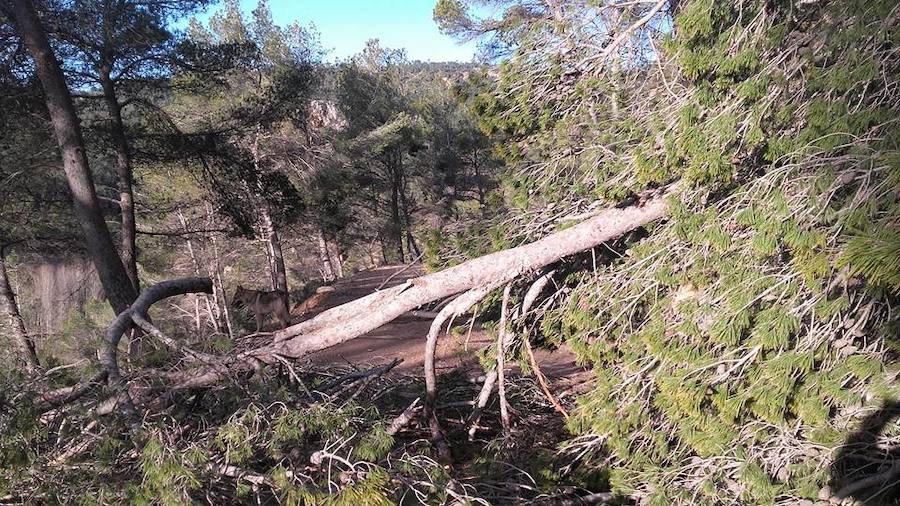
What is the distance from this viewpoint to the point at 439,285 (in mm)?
4070

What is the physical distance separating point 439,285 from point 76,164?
487 cm

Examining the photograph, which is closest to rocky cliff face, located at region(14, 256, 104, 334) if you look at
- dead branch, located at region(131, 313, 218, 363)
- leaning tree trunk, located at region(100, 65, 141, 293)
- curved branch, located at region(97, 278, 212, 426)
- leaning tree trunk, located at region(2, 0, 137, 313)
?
leaning tree trunk, located at region(100, 65, 141, 293)

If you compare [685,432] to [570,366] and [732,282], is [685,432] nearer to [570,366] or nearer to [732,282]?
[732,282]

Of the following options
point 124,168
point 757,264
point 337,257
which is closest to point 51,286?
point 124,168

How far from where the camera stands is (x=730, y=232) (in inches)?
128

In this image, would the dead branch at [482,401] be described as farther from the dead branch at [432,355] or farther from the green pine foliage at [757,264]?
the green pine foliage at [757,264]

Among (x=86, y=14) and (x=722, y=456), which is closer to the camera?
(x=722, y=456)

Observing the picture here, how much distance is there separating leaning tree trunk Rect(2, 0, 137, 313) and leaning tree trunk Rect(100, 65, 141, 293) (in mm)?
1786

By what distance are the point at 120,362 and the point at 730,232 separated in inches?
151

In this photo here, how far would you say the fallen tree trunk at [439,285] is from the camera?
392 centimetres

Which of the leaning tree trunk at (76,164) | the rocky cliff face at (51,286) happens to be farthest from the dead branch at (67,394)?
the rocky cliff face at (51,286)

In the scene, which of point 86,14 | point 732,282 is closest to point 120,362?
point 732,282

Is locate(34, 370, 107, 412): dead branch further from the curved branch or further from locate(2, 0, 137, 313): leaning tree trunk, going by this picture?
locate(2, 0, 137, 313): leaning tree trunk

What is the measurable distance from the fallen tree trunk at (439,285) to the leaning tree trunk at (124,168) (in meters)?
5.44
